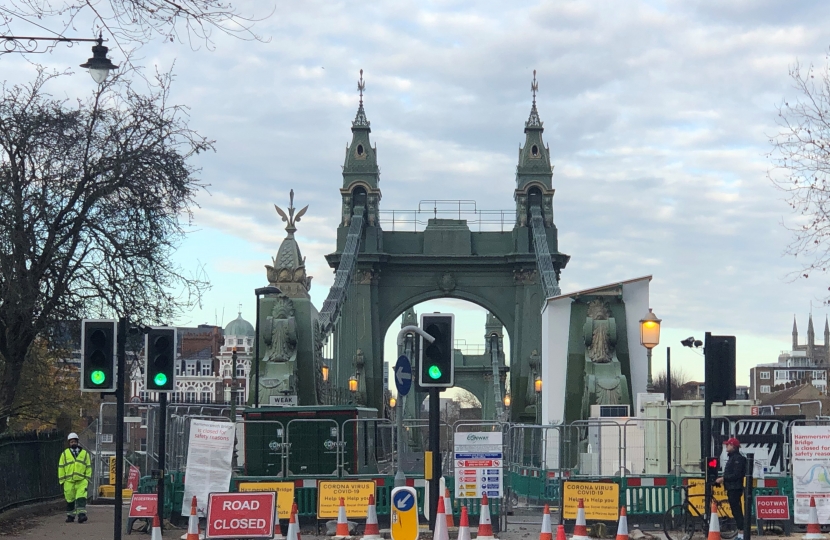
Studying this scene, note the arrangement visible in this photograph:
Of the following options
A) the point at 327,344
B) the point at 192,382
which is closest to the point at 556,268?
the point at 327,344

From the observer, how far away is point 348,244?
216 feet

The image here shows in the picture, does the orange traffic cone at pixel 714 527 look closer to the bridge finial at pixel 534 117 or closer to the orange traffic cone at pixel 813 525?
the orange traffic cone at pixel 813 525

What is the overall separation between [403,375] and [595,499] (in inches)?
162

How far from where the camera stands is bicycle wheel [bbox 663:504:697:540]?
18453 mm

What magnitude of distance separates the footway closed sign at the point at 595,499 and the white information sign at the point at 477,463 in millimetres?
1088

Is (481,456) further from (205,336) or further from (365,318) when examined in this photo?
(205,336)

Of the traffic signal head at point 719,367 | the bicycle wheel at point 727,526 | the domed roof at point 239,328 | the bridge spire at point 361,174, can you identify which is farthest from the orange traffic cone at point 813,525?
the domed roof at point 239,328

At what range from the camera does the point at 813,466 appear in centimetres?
2044

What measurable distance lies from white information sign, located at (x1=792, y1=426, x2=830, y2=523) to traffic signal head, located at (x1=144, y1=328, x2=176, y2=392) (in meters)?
9.40

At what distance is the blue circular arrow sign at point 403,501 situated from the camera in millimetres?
16062

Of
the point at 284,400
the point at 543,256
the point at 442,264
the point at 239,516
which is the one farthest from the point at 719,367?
the point at 442,264

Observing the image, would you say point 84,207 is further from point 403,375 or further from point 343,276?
point 343,276

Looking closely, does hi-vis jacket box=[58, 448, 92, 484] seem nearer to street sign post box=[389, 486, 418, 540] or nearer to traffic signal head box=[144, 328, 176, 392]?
traffic signal head box=[144, 328, 176, 392]

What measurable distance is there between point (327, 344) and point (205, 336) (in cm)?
8768
